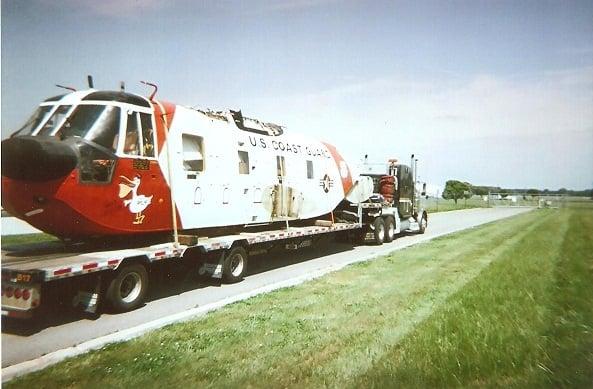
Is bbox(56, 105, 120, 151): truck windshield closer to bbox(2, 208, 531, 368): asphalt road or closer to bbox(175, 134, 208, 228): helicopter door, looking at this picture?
bbox(175, 134, 208, 228): helicopter door

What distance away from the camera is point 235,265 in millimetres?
Result: 10391

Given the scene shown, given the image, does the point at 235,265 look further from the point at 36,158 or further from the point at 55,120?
the point at 36,158

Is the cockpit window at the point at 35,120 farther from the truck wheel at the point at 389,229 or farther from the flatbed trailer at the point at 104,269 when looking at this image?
the truck wheel at the point at 389,229

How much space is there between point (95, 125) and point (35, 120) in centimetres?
102

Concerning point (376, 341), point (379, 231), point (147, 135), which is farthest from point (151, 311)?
point (379, 231)

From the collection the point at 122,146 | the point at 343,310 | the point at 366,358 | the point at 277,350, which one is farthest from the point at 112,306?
the point at 366,358

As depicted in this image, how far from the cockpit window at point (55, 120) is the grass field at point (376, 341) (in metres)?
3.88

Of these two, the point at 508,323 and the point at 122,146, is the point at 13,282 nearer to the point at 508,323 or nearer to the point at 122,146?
the point at 122,146

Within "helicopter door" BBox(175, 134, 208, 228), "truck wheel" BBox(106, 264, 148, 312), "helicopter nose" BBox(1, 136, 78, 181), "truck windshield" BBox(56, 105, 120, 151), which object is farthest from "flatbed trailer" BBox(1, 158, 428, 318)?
"truck windshield" BBox(56, 105, 120, 151)

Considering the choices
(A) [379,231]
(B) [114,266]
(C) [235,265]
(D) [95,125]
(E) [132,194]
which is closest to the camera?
(B) [114,266]

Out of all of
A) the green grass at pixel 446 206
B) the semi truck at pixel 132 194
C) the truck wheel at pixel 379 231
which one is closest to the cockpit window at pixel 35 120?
the semi truck at pixel 132 194

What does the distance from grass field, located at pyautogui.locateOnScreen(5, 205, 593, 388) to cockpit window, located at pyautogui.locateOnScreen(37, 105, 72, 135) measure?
3.88 metres

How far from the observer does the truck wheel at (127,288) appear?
732 centimetres

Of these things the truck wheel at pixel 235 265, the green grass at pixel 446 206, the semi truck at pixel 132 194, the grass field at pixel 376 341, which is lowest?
the green grass at pixel 446 206
